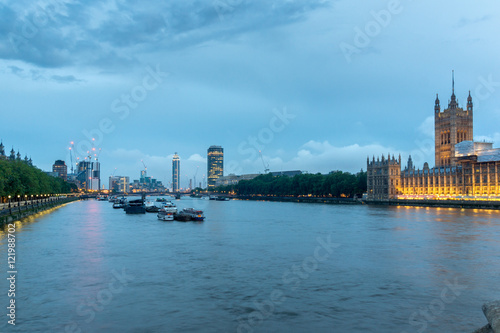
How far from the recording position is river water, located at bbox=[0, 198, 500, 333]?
24.2 meters

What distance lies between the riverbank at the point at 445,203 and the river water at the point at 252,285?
100m

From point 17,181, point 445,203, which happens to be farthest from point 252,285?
point 445,203

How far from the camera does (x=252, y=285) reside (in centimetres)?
3191

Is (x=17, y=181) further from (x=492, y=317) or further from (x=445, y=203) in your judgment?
(x=445, y=203)

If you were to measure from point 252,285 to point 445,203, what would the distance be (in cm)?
14602

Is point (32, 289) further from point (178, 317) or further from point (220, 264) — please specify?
point (220, 264)

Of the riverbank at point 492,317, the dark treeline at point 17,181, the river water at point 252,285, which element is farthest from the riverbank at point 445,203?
the riverbank at point 492,317

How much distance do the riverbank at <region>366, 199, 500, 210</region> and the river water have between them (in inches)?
3948

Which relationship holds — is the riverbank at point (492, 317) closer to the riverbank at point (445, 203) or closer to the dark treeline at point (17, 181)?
the dark treeline at point (17, 181)

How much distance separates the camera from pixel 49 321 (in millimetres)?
24078

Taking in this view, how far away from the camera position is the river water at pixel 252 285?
952 inches

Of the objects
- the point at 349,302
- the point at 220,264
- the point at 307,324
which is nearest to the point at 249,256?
the point at 220,264

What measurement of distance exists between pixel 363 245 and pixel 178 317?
32.3 metres

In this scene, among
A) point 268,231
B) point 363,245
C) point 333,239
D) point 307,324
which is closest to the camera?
point 307,324
